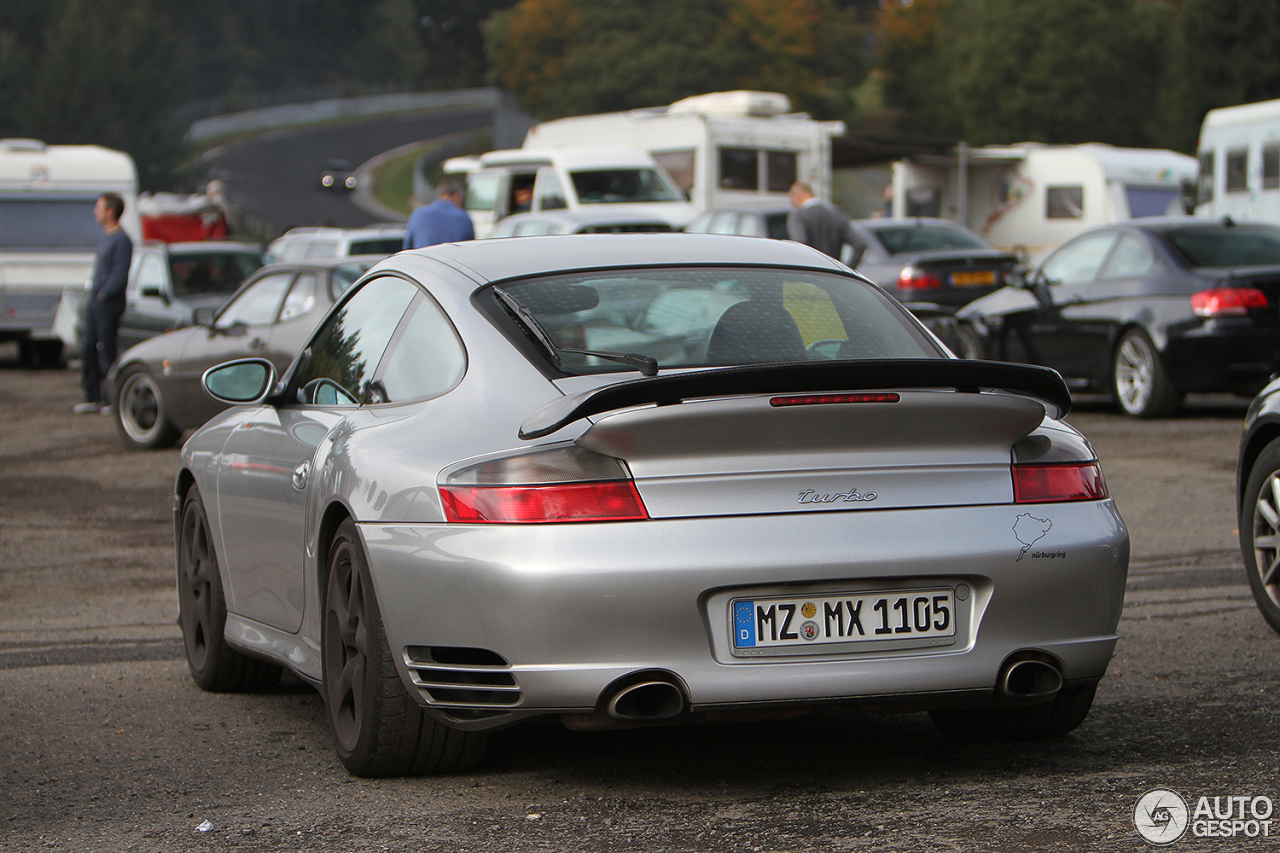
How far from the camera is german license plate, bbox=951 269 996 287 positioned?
18.9 metres

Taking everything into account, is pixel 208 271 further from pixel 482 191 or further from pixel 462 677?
pixel 462 677

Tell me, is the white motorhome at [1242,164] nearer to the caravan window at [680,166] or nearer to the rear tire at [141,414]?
the caravan window at [680,166]

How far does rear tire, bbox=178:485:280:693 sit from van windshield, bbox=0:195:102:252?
1959 centimetres

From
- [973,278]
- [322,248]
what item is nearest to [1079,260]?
[973,278]

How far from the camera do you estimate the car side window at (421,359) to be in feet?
14.8

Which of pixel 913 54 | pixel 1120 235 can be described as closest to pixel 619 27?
pixel 913 54

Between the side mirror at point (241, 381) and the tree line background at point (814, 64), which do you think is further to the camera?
the tree line background at point (814, 64)

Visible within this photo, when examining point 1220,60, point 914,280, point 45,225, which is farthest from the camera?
point 1220,60

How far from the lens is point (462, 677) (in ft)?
13.4

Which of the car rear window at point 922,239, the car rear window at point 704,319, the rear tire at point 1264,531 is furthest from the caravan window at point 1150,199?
the car rear window at point 704,319

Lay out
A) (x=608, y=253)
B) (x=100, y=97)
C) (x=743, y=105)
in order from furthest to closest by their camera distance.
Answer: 1. (x=100, y=97)
2. (x=743, y=105)
3. (x=608, y=253)

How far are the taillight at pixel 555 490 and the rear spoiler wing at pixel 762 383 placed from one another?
8 centimetres

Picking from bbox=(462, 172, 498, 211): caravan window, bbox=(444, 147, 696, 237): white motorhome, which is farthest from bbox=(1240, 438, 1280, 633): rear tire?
bbox=(462, 172, 498, 211): caravan window

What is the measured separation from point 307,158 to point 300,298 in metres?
82.6
